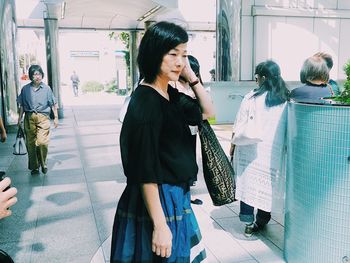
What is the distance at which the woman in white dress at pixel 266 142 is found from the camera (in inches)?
133

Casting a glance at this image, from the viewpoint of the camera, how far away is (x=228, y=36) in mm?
10047

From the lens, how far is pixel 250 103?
3473 mm

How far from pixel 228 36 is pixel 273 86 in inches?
273

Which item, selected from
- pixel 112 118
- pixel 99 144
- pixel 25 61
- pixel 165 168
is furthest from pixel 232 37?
pixel 25 61

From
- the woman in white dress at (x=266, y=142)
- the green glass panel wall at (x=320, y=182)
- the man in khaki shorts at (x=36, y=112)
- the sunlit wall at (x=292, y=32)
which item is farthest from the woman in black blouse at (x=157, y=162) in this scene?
the sunlit wall at (x=292, y=32)

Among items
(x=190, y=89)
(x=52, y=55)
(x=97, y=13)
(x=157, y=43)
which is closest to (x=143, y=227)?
(x=157, y=43)

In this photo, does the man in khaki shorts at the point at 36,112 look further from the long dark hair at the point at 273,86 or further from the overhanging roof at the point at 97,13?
the overhanging roof at the point at 97,13

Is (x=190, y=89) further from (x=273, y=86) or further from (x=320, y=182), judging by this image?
(x=320, y=182)

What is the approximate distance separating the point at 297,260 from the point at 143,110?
6.63 feet

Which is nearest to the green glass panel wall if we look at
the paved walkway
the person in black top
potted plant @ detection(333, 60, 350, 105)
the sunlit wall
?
potted plant @ detection(333, 60, 350, 105)

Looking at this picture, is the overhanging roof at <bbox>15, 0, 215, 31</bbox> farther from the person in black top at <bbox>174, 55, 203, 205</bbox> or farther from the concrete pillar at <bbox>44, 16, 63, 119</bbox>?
the person in black top at <bbox>174, 55, 203, 205</bbox>

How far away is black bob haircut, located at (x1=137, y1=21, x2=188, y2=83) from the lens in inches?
68.1

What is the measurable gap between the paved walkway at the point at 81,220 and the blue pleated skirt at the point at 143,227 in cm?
160

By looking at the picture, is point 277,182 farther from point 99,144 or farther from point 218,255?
point 99,144
